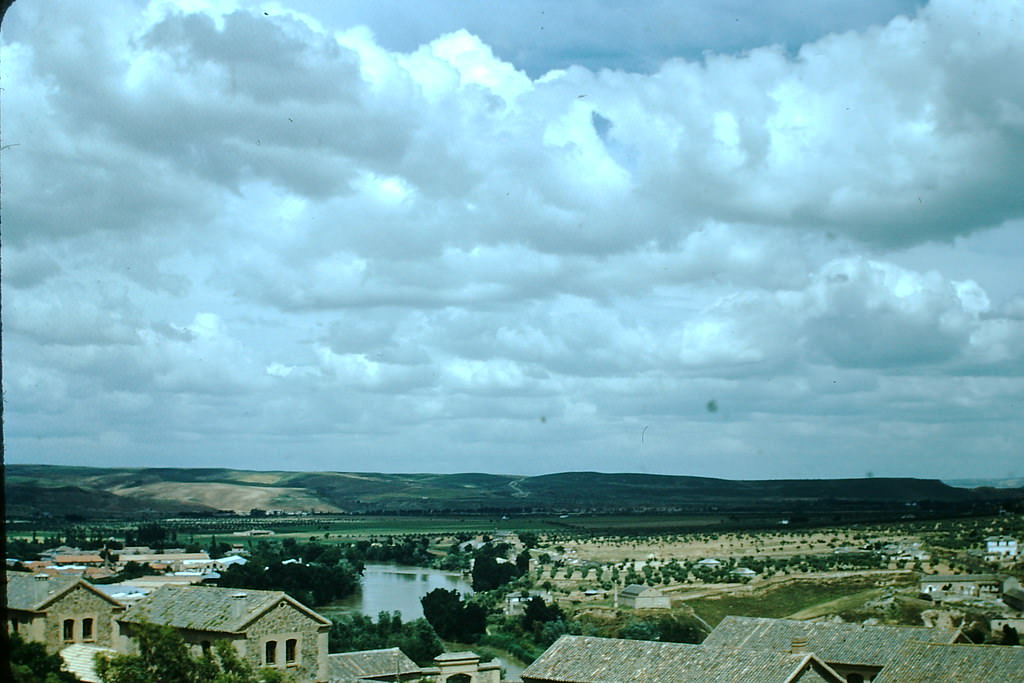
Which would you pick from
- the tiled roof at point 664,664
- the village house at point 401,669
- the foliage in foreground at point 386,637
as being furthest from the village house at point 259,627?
the foliage in foreground at point 386,637

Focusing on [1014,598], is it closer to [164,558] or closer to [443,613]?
[443,613]

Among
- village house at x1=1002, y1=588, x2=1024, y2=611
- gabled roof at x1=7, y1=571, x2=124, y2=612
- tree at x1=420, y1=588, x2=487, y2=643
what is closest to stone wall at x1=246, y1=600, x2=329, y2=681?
gabled roof at x1=7, y1=571, x2=124, y2=612

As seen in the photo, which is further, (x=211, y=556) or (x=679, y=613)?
(x=211, y=556)

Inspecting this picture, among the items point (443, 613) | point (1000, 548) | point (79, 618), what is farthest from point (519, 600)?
point (79, 618)

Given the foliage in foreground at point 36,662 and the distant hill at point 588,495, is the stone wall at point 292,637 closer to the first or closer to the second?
the foliage in foreground at point 36,662

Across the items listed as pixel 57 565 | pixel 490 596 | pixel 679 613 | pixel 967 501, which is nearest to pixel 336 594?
pixel 490 596

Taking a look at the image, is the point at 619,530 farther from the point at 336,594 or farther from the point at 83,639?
the point at 83,639
